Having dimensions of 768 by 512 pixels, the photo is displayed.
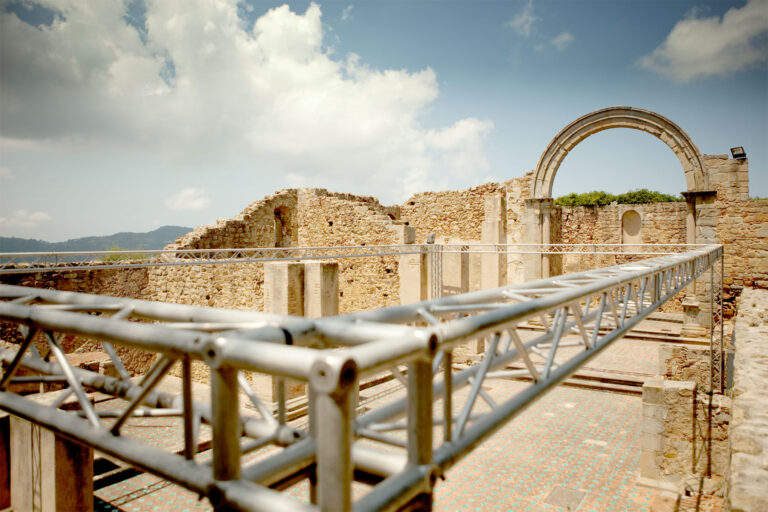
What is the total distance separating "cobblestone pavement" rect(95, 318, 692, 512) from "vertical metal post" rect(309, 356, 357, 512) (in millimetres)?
5489

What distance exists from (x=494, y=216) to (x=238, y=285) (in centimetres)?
984

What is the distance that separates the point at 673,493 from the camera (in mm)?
6215

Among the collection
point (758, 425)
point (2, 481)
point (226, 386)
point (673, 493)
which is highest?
point (226, 386)

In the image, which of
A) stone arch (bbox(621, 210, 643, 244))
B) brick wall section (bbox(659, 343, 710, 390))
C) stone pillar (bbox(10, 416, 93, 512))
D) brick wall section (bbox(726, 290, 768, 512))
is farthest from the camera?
stone arch (bbox(621, 210, 643, 244))

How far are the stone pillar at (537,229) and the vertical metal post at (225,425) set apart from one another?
13859 mm

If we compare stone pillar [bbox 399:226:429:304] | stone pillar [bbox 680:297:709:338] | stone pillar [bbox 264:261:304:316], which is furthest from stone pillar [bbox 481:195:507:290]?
stone pillar [bbox 264:261:304:316]

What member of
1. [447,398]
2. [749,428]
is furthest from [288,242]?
[447,398]

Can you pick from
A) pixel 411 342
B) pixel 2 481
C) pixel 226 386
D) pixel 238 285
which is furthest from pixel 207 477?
pixel 238 285

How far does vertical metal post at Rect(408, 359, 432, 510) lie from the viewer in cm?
147

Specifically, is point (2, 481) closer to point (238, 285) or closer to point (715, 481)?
point (715, 481)

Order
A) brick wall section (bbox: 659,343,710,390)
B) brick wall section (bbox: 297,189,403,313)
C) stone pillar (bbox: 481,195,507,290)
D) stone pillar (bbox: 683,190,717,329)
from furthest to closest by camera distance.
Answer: stone pillar (bbox: 481,195,507,290) → brick wall section (bbox: 297,189,403,313) → stone pillar (bbox: 683,190,717,329) → brick wall section (bbox: 659,343,710,390)

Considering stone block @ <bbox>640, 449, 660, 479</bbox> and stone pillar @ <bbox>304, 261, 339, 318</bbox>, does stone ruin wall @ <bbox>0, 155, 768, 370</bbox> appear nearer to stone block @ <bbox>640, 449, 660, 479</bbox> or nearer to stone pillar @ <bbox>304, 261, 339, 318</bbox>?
stone pillar @ <bbox>304, 261, 339, 318</bbox>

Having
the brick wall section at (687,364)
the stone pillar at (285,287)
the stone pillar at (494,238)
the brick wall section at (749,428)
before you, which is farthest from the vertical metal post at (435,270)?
the brick wall section at (749,428)

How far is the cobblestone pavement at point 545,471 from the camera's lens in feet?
19.5
